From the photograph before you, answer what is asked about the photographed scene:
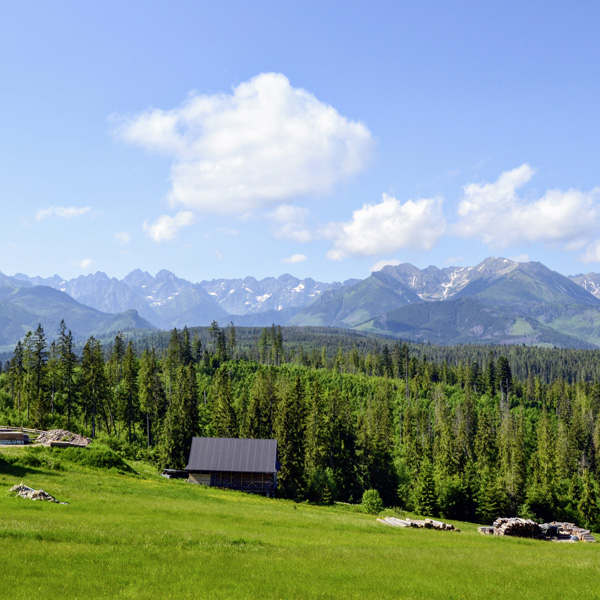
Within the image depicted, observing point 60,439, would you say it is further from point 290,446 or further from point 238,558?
point 238,558

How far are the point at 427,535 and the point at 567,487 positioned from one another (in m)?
76.1

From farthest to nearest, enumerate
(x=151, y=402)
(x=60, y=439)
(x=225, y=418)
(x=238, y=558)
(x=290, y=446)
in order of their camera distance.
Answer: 1. (x=151, y=402)
2. (x=225, y=418)
3. (x=290, y=446)
4. (x=60, y=439)
5. (x=238, y=558)

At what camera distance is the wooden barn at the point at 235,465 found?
236 feet

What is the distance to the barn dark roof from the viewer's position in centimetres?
7179

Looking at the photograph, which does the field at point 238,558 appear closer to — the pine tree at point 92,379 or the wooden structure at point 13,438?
the wooden structure at point 13,438

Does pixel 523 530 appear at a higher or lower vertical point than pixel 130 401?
lower

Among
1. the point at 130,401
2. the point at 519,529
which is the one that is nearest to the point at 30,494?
the point at 519,529

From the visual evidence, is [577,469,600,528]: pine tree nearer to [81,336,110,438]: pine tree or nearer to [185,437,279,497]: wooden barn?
[185,437,279,497]: wooden barn

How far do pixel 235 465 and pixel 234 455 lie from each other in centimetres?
160

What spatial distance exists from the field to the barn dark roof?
30.1 metres

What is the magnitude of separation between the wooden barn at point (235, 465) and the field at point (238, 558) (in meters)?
30.2

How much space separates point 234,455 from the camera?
7325cm

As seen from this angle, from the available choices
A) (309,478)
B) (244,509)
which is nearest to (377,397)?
(309,478)

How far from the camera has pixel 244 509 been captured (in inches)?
1820
